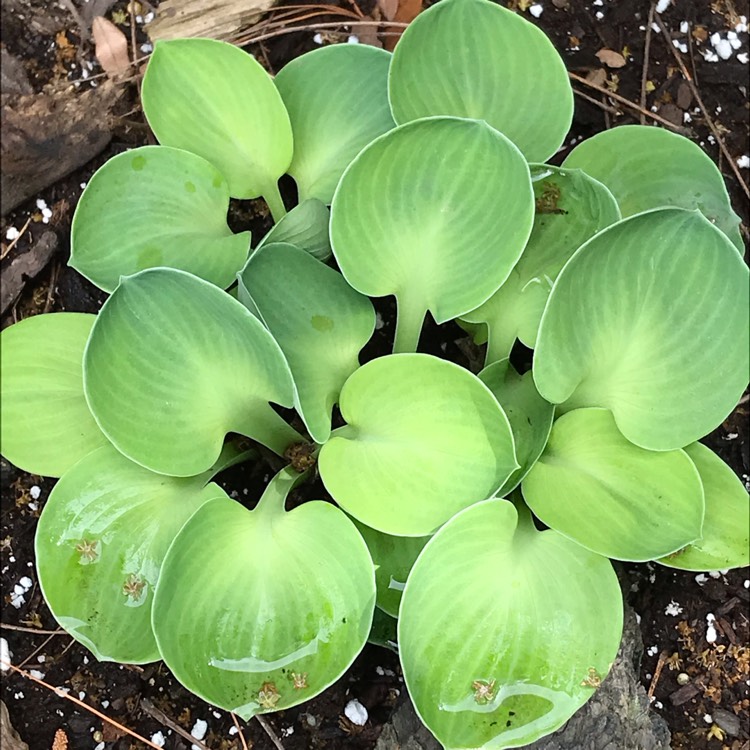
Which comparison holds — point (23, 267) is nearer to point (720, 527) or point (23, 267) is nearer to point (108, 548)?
point (108, 548)

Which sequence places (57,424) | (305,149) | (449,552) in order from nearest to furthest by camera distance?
(449,552) → (57,424) → (305,149)

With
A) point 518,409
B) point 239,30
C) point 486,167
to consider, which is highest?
point 239,30

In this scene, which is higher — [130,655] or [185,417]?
[185,417]

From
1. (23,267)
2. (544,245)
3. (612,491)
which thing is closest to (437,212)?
(544,245)

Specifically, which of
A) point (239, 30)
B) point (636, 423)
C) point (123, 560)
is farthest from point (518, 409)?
point (239, 30)

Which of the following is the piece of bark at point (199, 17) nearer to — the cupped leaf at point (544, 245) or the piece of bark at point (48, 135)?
the piece of bark at point (48, 135)

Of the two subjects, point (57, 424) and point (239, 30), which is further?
point (239, 30)

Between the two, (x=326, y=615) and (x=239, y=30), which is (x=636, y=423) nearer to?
(x=326, y=615)
